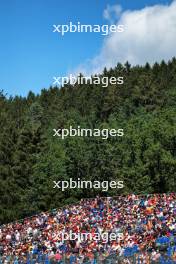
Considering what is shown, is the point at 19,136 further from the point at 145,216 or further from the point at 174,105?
the point at 145,216

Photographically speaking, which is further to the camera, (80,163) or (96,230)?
(80,163)

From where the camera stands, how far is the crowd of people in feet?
88.4

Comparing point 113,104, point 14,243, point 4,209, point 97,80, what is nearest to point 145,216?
point 14,243

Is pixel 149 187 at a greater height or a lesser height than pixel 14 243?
greater

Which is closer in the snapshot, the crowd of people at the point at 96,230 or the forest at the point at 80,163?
the crowd of people at the point at 96,230

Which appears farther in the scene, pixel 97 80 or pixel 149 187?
pixel 149 187

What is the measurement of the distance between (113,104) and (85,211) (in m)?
58.6

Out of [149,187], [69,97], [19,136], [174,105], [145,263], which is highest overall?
[69,97]

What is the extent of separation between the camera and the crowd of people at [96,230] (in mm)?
26938

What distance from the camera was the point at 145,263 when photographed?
2361 cm

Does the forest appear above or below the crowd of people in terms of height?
above

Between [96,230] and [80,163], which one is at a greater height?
[80,163]

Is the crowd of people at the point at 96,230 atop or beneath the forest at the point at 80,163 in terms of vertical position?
beneath

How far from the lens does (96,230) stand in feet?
112
